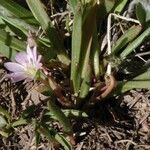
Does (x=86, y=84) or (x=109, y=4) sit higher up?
(x=109, y=4)

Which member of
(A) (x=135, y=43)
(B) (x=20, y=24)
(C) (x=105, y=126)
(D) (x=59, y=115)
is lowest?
(C) (x=105, y=126)

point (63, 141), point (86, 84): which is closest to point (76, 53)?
point (86, 84)

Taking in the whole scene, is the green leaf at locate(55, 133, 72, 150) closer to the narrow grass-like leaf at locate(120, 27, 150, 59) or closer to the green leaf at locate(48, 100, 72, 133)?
the green leaf at locate(48, 100, 72, 133)

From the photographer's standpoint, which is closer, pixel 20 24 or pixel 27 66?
pixel 27 66

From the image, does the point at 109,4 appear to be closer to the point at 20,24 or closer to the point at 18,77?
the point at 20,24

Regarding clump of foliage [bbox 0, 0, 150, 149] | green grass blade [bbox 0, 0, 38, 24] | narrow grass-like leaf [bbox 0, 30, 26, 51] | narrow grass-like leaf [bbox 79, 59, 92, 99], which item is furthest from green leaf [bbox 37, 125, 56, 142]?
green grass blade [bbox 0, 0, 38, 24]

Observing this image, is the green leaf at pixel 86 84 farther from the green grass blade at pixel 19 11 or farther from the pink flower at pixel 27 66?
the green grass blade at pixel 19 11

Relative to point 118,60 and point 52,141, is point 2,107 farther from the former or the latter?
point 118,60
